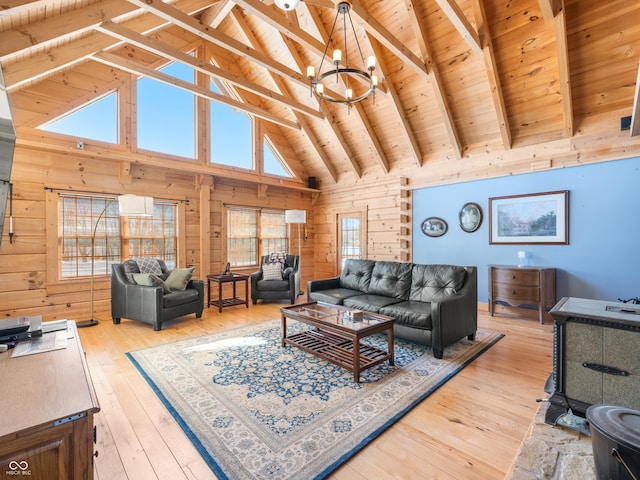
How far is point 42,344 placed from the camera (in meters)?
1.77

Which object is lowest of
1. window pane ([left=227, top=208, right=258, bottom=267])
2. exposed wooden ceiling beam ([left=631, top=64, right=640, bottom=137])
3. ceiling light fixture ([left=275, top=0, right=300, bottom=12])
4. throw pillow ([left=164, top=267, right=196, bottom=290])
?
throw pillow ([left=164, top=267, right=196, bottom=290])

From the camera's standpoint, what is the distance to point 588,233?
407 cm

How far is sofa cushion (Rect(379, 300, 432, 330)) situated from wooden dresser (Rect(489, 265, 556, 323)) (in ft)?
5.59

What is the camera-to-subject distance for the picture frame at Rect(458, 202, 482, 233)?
5.04 metres

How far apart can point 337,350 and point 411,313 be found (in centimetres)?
86

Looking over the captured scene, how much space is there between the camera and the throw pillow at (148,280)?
412cm

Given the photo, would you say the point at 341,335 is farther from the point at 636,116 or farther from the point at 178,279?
the point at 636,116

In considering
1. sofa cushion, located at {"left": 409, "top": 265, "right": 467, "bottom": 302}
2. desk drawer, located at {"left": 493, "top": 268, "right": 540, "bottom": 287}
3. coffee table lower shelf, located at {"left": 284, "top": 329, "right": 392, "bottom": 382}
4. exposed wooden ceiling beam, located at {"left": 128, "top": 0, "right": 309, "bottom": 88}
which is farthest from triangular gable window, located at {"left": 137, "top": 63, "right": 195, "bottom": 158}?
desk drawer, located at {"left": 493, "top": 268, "right": 540, "bottom": 287}

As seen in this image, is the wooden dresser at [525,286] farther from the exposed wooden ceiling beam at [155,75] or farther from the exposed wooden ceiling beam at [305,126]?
the exposed wooden ceiling beam at [155,75]

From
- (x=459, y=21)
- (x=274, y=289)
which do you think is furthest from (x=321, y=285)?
(x=459, y=21)

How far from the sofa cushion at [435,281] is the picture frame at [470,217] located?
1.85 meters

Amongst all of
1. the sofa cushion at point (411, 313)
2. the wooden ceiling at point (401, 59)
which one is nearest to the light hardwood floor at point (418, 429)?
the sofa cushion at point (411, 313)

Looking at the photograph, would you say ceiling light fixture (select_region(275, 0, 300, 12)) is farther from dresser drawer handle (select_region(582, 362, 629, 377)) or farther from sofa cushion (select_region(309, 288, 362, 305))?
dresser drawer handle (select_region(582, 362, 629, 377))

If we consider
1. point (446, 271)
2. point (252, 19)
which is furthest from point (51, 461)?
point (252, 19)
